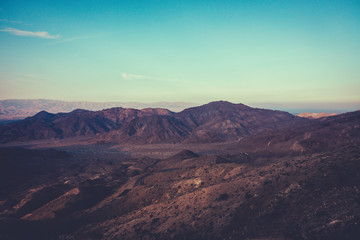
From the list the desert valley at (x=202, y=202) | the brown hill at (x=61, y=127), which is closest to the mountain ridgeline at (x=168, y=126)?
the brown hill at (x=61, y=127)

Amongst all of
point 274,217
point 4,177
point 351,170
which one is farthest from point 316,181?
point 4,177

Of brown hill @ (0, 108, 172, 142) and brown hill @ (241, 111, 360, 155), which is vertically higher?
brown hill @ (241, 111, 360, 155)

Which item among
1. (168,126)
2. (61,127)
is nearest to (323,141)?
(168,126)

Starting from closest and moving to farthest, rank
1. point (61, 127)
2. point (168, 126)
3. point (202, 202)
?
point (202, 202) → point (168, 126) → point (61, 127)

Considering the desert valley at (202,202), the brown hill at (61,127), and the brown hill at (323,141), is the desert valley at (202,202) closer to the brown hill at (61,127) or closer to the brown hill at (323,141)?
the brown hill at (323,141)

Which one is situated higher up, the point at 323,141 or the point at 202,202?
the point at 323,141

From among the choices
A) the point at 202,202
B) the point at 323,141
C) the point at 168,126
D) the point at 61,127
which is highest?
the point at 323,141

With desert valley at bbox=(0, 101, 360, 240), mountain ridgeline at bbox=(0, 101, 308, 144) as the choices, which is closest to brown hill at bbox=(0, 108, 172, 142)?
mountain ridgeline at bbox=(0, 101, 308, 144)

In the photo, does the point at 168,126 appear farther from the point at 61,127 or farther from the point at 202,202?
the point at 202,202

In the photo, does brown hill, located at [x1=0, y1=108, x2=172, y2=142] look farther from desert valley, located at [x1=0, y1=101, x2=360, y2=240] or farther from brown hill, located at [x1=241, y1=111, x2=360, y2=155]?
brown hill, located at [x1=241, y1=111, x2=360, y2=155]

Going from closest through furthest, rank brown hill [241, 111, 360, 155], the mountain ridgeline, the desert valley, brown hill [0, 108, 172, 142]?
the desert valley
brown hill [241, 111, 360, 155]
the mountain ridgeline
brown hill [0, 108, 172, 142]
